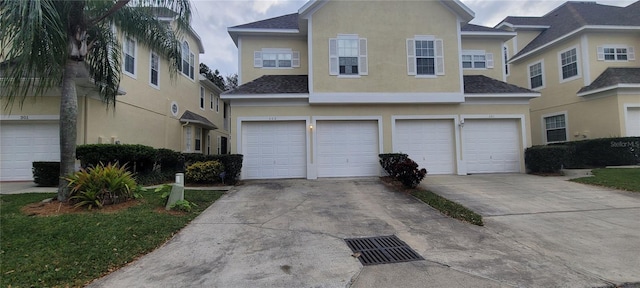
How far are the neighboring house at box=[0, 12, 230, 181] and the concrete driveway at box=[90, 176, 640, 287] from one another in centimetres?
605

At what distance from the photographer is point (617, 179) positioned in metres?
9.84

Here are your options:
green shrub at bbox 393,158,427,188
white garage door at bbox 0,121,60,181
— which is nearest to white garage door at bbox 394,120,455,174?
green shrub at bbox 393,158,427,188

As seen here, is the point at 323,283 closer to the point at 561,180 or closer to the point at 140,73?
the point at 561,180

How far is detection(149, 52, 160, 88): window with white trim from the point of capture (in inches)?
565

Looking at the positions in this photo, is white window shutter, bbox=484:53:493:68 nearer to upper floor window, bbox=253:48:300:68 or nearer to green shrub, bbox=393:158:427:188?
green shrub, bbox=393:158:427:188

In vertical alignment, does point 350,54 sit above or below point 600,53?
below

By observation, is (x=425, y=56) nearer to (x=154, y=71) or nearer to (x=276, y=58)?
(x=276, y=58)

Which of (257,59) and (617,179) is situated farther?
(257,59)

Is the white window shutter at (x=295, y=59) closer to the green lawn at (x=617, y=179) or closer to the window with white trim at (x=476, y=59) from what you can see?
the window with white trim at (x=476, y=59)

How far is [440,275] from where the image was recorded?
3715mm

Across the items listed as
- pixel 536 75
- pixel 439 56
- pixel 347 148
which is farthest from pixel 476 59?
pixel 347 148

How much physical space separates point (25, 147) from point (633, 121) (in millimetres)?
24932

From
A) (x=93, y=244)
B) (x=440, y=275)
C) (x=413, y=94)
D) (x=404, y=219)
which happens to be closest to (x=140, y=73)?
(x=93, y=244)

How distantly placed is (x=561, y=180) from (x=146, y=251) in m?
12.6
